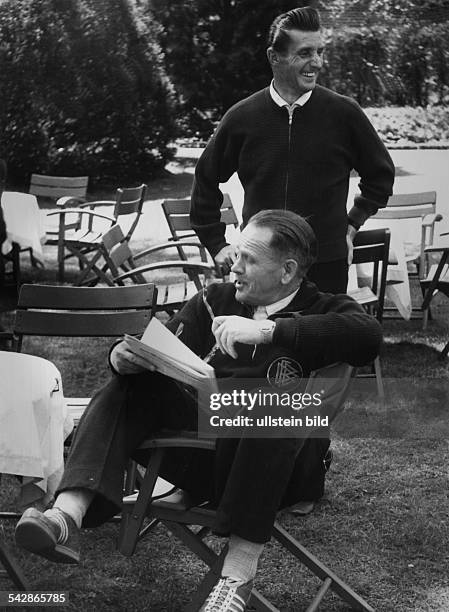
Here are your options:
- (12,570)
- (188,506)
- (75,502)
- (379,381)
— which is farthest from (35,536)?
(379,381)

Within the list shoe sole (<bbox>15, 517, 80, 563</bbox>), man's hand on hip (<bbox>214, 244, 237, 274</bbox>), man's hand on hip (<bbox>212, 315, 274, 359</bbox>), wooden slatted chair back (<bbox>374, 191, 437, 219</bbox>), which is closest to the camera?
shoe sole (<bbox>15, 517, 80, 563</bbox>)

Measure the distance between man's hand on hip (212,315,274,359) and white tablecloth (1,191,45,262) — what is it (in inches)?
176

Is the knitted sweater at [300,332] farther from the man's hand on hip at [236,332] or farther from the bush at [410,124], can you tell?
the bush at [410,124]

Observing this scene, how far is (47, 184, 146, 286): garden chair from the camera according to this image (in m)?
7.01

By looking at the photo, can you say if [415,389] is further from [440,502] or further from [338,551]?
[338,551]

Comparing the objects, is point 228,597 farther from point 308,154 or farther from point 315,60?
point 315,60

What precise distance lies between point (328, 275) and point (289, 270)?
1.07 m

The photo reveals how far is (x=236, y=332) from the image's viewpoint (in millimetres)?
2588

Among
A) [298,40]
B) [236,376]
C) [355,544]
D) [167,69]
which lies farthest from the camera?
[167,69]

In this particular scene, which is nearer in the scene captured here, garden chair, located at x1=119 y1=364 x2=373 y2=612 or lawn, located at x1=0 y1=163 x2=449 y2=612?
garden chair, located at x1=119 y1=364 x2=373 y2=612

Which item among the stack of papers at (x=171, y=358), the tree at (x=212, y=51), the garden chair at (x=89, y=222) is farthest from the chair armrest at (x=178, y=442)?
the tree at (x=212, y=51)

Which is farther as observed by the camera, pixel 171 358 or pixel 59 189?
pixel 59 189

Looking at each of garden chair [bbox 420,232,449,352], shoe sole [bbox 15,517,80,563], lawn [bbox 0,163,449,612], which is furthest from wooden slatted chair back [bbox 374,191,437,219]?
shoe sole [bbox 15,517,80,563]

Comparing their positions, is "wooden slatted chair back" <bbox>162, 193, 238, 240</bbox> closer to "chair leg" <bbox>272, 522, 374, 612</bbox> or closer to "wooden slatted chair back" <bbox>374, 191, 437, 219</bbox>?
"wooden slatted chair back" <bbox>374, 191, 437, 219</bbox>
